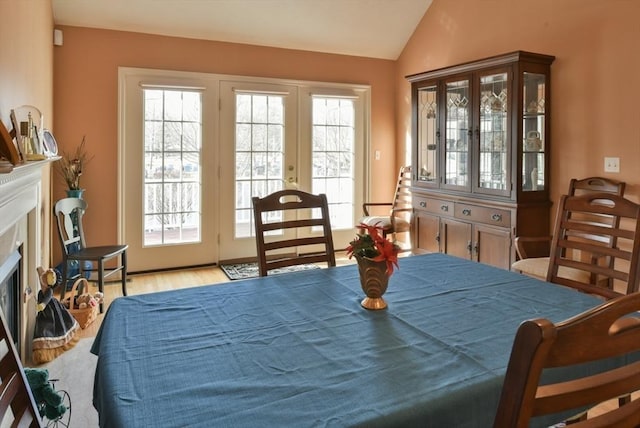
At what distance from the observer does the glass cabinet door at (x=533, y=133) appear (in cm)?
375

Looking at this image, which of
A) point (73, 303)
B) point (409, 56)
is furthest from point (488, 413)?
point (409, 56)

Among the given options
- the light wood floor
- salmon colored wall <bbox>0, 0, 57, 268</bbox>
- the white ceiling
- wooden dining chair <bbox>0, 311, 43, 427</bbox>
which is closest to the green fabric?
wooden dining chair <bbox>0, 311, 43, 427</bbox>

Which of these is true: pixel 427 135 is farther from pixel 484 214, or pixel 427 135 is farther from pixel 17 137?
pixel 17 137

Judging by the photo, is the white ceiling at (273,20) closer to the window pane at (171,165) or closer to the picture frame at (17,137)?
the window pane at (171,165)

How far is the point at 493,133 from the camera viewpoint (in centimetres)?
393

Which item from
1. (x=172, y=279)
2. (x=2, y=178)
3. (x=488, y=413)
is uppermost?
(x=2, y=178)

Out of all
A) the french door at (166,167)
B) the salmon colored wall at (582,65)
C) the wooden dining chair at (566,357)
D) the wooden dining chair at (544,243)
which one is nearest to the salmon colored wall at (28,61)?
the french door at (166,167)

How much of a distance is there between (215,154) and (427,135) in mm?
2222

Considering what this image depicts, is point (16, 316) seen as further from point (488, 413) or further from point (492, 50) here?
point (492, 50)

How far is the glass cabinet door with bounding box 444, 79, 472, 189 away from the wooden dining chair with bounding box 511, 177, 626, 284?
0.79m

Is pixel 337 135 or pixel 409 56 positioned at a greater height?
pixel 409 56

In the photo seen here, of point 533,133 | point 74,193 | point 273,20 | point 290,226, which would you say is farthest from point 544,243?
point 74,193

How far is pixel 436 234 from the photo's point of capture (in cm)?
457

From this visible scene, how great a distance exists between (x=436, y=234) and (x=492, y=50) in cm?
181
